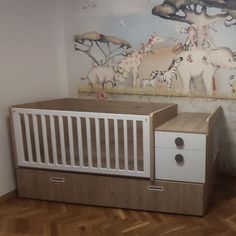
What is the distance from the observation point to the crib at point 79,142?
2.62m

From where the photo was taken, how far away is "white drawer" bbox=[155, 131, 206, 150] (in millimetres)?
2490

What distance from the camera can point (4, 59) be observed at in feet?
9.39

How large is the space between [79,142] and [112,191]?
46 centimetres

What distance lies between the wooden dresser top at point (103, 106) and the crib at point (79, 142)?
22 centimetres

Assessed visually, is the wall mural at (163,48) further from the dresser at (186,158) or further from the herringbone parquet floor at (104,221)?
the herringbone parquet floor at (104,221)

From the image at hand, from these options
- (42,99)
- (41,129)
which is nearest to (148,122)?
(41,129)

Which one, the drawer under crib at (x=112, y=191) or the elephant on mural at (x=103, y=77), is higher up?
the elephant on mural at (x=103, y=77)

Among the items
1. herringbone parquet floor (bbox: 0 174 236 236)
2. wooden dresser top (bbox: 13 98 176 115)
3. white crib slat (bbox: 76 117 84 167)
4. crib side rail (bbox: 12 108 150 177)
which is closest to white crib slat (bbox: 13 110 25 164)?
crib side rail (bbox: 12 108 150 177)

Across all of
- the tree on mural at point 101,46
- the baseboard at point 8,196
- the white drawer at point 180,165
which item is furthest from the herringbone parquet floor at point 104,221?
the tree on mural at point 101,46

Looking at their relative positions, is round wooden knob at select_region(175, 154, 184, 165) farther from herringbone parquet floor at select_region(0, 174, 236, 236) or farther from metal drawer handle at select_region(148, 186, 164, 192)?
herringbone parquet floor at select_region(0, 174, 236, 236)

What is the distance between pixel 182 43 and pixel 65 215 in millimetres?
1788

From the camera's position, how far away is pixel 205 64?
124 inches

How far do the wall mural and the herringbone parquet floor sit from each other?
108 cm

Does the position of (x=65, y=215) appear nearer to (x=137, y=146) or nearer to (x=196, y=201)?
(x=137, y=146)
